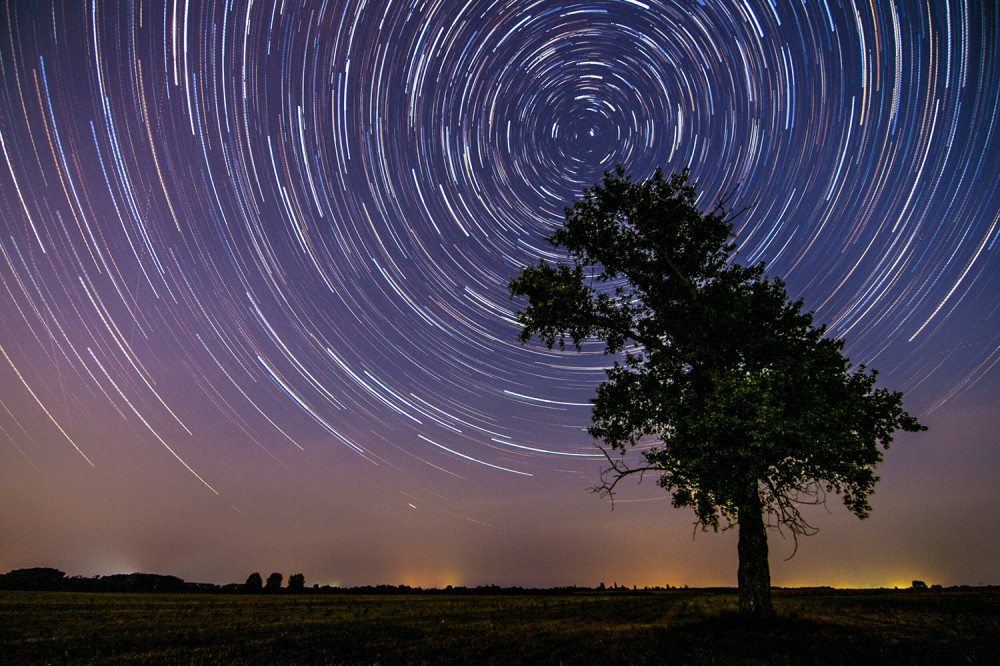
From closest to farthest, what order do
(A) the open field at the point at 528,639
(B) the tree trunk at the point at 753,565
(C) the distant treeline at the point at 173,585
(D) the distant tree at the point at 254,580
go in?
(A) the open field at the point at 528,639
(B) the tree trunk at the point at 753,565
(C) the distant treeline at the point at 173,585
(D) the distant tree at the point at 254,580

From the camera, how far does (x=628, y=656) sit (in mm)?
9883

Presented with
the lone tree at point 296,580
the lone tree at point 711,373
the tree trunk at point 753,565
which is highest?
the lone tree at point 711,373

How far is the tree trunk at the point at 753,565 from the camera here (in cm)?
1362

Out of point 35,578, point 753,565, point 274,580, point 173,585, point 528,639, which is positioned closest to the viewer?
point 528,639

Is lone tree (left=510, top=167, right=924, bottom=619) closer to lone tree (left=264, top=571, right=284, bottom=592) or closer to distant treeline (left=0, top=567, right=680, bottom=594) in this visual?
distant treeline (left=0, top=567, right=680, bottom=594)

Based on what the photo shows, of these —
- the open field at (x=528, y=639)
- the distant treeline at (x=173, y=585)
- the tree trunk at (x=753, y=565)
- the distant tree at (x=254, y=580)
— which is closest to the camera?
the open field at (x=528, y=639)

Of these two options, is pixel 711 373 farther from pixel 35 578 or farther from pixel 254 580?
pixel 35 578

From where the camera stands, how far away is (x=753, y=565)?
46.0 feet

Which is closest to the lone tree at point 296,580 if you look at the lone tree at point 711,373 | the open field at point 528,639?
the open field at point 528,639

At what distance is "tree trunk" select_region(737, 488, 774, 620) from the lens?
13625 millimetres

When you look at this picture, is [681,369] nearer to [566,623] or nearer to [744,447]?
[744,447]

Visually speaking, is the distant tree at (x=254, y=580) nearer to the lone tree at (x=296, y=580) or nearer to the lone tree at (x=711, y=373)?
the lone tree at (x=296, y=580)

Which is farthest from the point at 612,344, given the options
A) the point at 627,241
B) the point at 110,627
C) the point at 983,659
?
the point at 110,627

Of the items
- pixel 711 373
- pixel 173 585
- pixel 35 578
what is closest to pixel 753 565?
pixel 711 373
